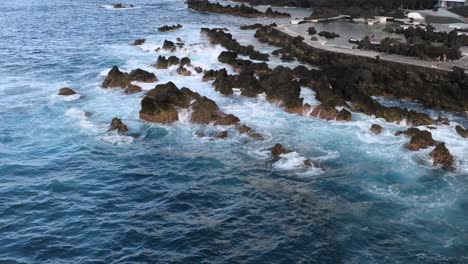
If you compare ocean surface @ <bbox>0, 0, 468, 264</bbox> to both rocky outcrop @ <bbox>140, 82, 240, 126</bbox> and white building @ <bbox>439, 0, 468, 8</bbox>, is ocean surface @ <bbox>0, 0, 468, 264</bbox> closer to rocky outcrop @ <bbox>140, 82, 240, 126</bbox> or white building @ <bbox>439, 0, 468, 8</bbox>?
rocky outcrop @ <bbox>140, 82, 240, 126</bbox>

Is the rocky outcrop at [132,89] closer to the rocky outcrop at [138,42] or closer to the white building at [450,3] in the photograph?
the rocky outcrop at [138,42]

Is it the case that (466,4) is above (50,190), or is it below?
above

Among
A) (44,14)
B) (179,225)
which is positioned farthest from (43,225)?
(44,14)

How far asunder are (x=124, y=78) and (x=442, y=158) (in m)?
31.3

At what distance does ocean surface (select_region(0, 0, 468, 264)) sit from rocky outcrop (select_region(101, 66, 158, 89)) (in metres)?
1.52

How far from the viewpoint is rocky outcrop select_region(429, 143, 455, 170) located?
32.0 m

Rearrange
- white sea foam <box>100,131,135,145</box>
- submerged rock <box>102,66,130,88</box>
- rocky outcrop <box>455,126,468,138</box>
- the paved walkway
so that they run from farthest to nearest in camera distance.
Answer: the paved walkway, submerged rock <box>102,66,130,88</box>, rocky outcrop <box>455,126,468,138</box>, white sea foam <box>100,131,135,145</box>

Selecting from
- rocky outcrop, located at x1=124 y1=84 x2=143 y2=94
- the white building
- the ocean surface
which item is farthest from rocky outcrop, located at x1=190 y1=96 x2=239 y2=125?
the white building

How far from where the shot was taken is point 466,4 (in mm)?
87812

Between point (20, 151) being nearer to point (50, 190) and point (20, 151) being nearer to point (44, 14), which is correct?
point (50, 190)

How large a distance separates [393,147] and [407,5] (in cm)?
7501

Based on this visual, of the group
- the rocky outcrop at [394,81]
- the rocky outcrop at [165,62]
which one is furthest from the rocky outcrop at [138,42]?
the rocky outcrop at [394,81]

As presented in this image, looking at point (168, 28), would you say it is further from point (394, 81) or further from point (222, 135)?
point (222, 135)

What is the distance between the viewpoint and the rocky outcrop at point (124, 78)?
4884cm
